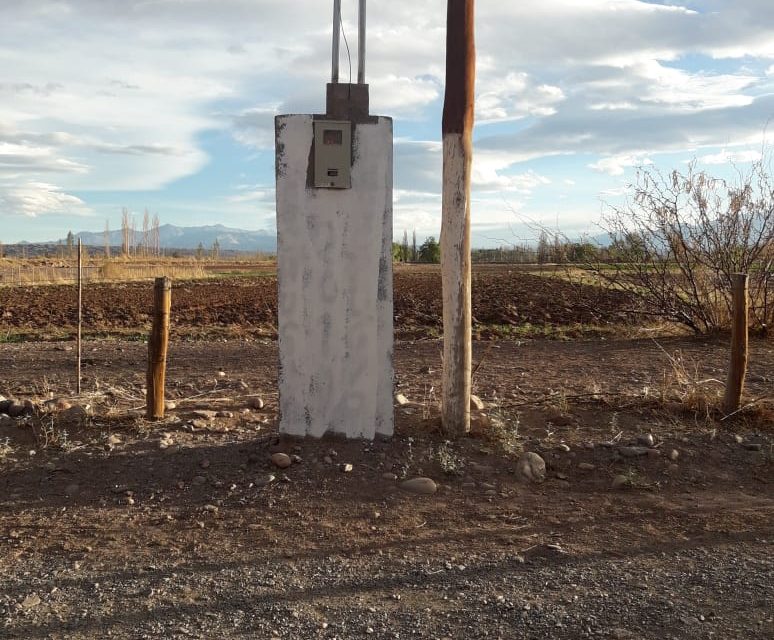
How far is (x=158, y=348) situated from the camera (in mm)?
6195

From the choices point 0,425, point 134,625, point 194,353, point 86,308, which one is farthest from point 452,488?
point 86,308

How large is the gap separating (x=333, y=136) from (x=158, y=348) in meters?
2.26

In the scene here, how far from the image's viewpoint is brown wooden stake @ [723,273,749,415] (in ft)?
21.7

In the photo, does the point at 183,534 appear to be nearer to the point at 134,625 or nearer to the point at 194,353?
the point at 134,625

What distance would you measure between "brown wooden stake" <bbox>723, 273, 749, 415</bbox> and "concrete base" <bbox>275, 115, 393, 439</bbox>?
312 centimetres

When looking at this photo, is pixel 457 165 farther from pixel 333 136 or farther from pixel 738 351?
pixel 738 351

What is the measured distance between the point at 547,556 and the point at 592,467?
167cm

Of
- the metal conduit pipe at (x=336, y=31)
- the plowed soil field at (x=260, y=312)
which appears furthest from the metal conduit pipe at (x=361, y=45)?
the plowed soil field at (x=260, y=312)

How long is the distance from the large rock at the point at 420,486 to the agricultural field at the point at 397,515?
0.04 m

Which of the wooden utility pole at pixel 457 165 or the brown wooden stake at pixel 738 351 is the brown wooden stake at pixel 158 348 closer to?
the wooden utility pole at pixel 457 165

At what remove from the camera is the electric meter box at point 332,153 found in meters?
5.45

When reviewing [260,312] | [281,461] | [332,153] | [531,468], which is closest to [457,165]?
[332,153]

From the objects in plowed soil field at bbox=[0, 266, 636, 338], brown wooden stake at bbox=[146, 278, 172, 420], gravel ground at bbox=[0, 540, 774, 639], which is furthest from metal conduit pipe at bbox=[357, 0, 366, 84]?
plowed soil field at bbox=[0, 266, 636, 338]

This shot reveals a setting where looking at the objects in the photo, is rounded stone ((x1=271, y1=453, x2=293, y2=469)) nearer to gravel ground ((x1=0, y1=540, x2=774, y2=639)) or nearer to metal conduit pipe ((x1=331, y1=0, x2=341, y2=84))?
gravel ground ((x1=0, y1=540, x2=774, y2=639))
